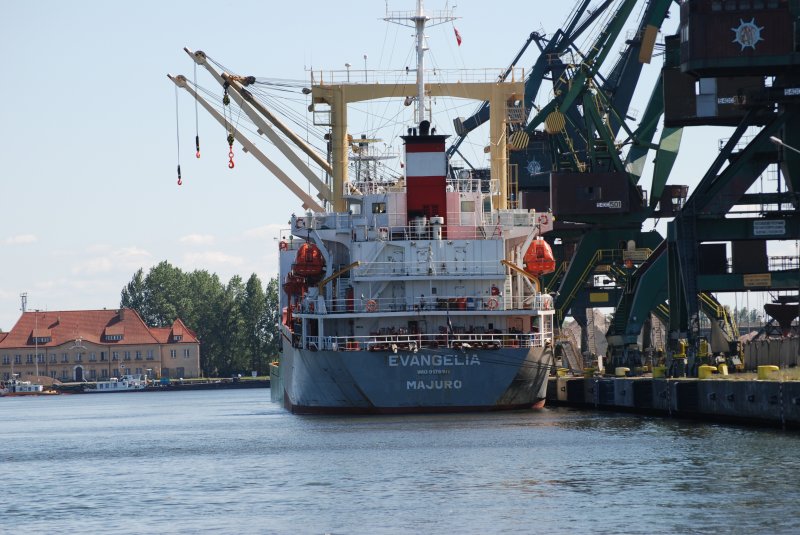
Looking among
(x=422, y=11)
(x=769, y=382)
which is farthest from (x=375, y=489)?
(x=422, y=11)

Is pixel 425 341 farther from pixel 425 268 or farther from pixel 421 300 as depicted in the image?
pixel 425 268

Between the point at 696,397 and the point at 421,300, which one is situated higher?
the point at 421,300

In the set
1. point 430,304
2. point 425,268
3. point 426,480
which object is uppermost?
point 425,268

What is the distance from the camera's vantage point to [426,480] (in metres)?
35.9

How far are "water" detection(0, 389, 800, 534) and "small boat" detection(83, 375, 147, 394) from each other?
119632 mm

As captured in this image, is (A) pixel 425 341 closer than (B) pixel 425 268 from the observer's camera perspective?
Yes

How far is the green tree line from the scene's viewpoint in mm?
176625

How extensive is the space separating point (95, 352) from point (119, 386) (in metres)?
11.7

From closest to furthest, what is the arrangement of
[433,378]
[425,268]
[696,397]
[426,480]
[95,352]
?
[426,480] → [696,397] → [433,378] → [425,268] → [95,352]

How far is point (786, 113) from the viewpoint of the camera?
52.8 metres

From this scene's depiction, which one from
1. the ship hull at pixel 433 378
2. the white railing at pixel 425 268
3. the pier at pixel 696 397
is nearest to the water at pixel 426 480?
the pier at pixel 696 397

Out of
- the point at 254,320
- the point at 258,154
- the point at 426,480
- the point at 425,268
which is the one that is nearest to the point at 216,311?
the point at 254,320

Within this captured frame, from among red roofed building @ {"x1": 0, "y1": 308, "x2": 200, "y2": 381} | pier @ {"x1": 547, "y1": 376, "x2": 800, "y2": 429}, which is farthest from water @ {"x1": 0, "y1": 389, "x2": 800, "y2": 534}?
red roofed building @ {"x1": 0, "y1": 308, "x2": 200, "y2": 381}

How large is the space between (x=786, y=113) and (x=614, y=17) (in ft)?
82.0
